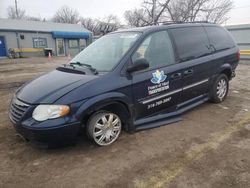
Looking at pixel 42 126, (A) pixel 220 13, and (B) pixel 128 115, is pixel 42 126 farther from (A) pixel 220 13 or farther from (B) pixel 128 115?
(A) pixel 220 13

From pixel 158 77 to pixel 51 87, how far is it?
1792 millimetres

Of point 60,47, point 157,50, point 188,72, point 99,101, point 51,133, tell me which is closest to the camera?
point 51,133

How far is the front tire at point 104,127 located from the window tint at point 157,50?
1024 millimetres

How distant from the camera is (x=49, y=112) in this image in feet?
10.7

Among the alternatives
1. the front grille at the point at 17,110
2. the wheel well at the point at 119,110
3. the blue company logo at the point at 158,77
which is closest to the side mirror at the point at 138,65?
the blue company logo at the point at 158,77

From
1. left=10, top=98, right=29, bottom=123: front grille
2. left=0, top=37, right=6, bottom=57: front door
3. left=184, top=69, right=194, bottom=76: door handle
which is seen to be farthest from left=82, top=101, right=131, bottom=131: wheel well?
left=0, top=37, right=6, bottom=57: front door

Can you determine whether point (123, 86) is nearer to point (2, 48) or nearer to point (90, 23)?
point (2, 48)

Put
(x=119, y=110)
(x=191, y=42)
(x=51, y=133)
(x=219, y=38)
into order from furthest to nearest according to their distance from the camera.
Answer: (x=219, y=38) < (x=191, y=42) < (x=119, y=110) < (x=51, y=133)

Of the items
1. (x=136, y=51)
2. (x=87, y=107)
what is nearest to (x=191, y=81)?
(x=136, y=51)

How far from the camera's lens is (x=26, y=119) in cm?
333

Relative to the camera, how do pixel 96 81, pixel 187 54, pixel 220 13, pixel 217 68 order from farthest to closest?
pixel 220 13 → pixel 217 68 → pixel 187 54 → pixel 96 81

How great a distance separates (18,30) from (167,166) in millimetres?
28908

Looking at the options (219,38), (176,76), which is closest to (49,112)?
(176,76)

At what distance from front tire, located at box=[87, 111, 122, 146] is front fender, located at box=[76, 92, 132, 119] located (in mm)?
168
